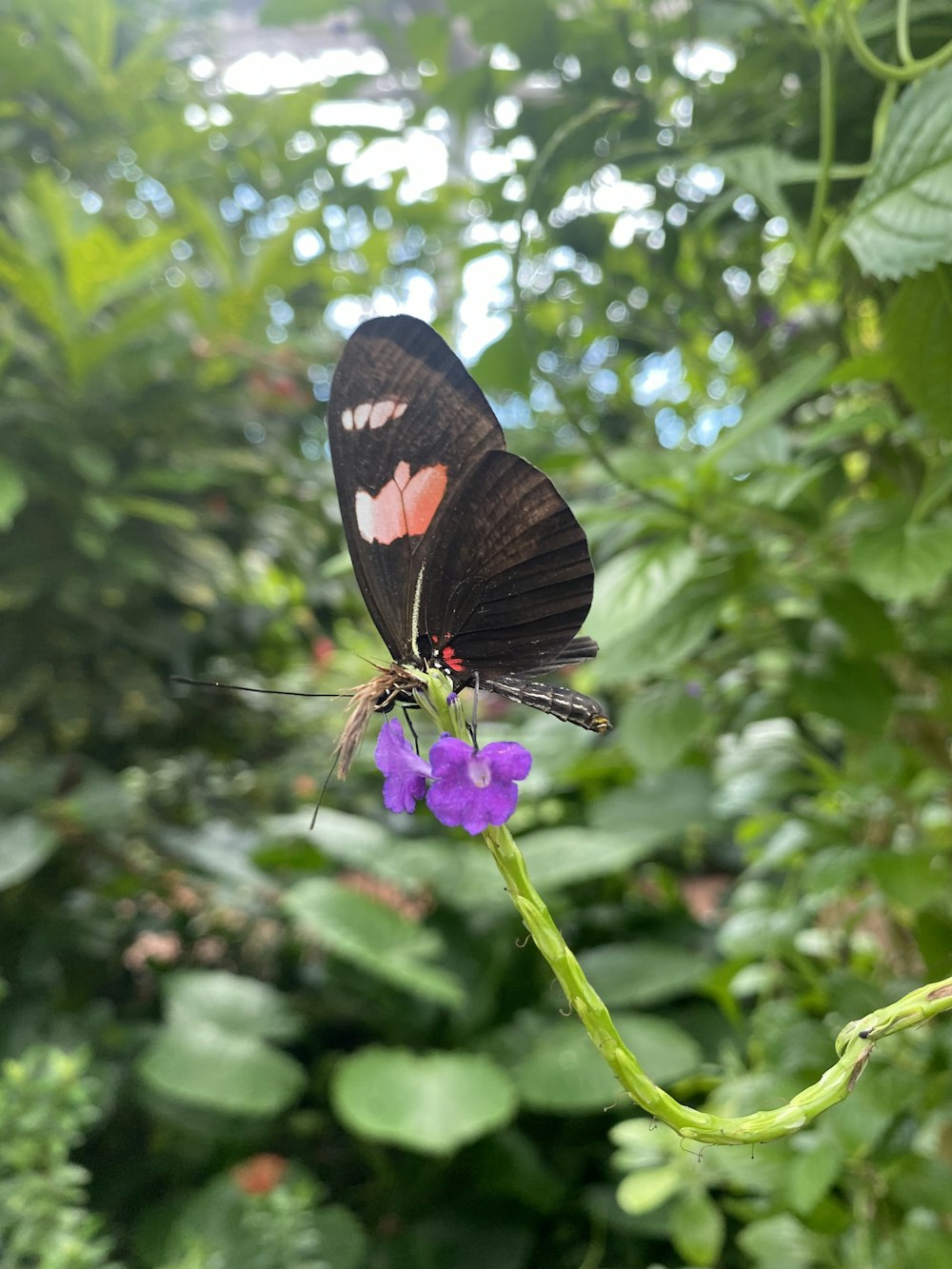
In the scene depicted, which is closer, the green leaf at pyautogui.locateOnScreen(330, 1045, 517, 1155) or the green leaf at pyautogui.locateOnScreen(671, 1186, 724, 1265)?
the green leaf at pyautogui.locateOnScreen(671, 1186, 724, 1265)

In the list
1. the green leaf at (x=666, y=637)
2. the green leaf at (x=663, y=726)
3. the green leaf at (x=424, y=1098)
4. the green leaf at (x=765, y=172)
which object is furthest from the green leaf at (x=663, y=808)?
the green leaf at (x=765, y=172)

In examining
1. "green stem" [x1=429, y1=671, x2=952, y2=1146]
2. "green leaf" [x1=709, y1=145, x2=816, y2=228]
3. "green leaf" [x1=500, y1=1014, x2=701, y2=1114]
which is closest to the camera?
"green stem" [x1=429, y1=671, x2=952, y2=1146]

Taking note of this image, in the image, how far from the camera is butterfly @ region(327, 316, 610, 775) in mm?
357

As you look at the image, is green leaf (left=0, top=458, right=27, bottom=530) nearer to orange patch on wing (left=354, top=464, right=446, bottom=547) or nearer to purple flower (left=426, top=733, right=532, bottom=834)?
orange patch on wing (left=354, top=464, right=446, bottom=547)

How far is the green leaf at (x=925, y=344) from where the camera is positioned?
540 mm

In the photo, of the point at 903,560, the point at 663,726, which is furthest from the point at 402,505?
the point at 663,726

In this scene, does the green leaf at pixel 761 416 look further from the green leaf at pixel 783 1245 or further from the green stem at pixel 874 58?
the green leaf at pixel 783 1245

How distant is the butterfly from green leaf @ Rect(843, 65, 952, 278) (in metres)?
0.24

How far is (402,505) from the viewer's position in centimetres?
40

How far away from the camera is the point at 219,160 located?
5.68 feet

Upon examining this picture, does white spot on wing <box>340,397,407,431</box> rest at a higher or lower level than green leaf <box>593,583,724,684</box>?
higher

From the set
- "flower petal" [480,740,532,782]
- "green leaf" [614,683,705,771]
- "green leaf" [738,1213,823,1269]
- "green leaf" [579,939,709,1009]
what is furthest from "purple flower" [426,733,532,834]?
"green leaf" [579,939,709,1009]

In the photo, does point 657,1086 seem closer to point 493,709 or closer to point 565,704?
point 565,704

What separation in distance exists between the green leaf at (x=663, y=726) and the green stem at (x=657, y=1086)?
50 cm
